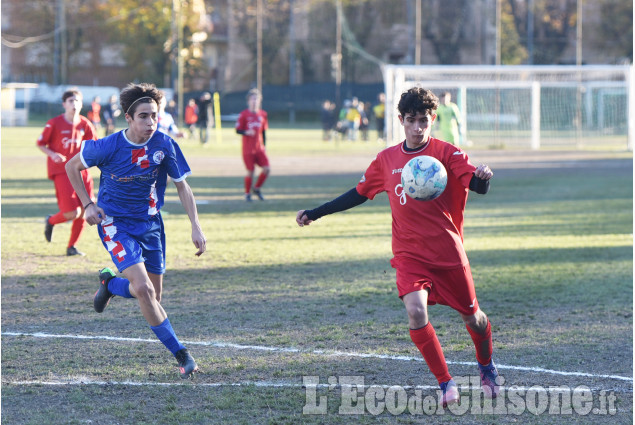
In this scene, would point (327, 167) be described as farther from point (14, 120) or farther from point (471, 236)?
point (14, 120)

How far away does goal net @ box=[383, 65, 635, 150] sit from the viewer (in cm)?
3662

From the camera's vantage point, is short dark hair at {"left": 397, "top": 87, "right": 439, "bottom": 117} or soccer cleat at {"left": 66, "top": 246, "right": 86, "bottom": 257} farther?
soccer cleat at {"left": 66, "top": 246, "right": 86, "bottom": 257}

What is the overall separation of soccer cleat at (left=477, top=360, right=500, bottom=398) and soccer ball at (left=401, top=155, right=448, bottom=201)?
112cm

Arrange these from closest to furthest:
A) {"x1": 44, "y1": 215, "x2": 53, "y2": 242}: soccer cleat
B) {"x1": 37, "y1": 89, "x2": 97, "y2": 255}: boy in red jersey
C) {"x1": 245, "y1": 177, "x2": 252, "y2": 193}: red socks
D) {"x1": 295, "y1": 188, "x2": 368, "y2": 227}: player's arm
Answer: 1. {"x1": 295, "y1": 188, "x2": 368, "y2": 227}: player's arm
2. {"x1": 37, "y1": 89, "x2": 97, "y2": 255}: boy in red jersey
3. {"x1": 44, "y1": 215, "x2": 53, "y2": 242}: soccer cleat
4. {"x1": 245, "y1": 177, "x2": 252, "y2": 193}: red socks

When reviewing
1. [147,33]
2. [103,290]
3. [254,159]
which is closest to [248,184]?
[254,159]

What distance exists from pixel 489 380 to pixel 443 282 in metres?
0.69

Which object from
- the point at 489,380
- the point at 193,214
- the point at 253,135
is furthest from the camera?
the point at 253,135

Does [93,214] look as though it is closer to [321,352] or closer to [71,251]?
[321,352]

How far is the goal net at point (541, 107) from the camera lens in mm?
36625

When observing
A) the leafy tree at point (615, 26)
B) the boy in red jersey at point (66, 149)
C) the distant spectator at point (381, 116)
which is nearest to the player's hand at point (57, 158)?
the boy in red jersey at point (66, 149)

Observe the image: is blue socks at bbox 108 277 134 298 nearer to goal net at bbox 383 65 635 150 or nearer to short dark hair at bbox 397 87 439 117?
short dark hair at bbox 397 87 439 117

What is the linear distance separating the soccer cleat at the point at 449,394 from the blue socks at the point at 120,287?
7.78ft

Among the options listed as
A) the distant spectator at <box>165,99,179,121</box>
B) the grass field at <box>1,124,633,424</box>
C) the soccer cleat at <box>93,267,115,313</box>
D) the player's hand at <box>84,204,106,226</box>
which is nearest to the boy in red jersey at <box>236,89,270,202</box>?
the grass field at <box>1,124,633,424</box>

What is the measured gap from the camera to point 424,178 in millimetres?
5160
